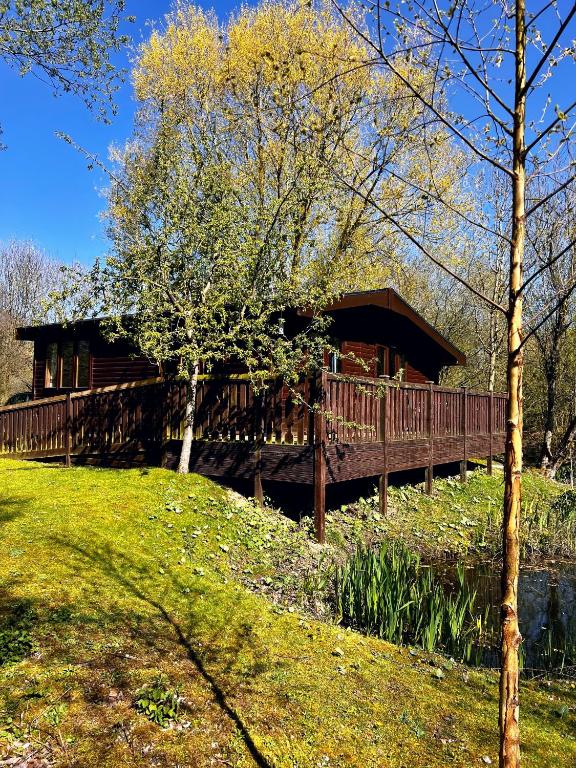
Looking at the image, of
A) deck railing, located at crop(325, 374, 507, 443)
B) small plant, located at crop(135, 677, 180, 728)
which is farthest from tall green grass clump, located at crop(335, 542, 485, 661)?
deck railing, located at crop(325, 374, 507, 443)

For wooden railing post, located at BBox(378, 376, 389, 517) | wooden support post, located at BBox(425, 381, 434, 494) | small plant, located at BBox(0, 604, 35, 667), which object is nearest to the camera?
small plant, located at BBox(0, 604, 35, 667)

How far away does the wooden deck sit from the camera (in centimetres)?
1055

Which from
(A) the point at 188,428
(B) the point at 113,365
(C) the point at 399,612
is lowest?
(C) the point at 399,612

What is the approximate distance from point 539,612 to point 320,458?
4341mm

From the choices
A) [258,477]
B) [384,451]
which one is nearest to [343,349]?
[384,451]

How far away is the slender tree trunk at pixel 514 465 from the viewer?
237 cm

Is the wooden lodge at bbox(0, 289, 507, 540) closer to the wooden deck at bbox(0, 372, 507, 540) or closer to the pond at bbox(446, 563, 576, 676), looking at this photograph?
the wooden deck at bbox(0, 372, 507, 540)

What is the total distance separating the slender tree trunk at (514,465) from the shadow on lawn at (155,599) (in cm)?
192

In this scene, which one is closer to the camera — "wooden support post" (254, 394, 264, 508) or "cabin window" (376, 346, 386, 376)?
"wooden support post" (254, 394, 264, 508)

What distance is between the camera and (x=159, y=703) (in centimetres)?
391

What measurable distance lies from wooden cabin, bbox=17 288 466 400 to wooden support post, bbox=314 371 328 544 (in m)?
3.39

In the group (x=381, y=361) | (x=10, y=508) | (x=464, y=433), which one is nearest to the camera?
(x=10, y=508)

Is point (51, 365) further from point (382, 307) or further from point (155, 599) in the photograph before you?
point (155, 599)

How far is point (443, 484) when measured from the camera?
16.7 meters
